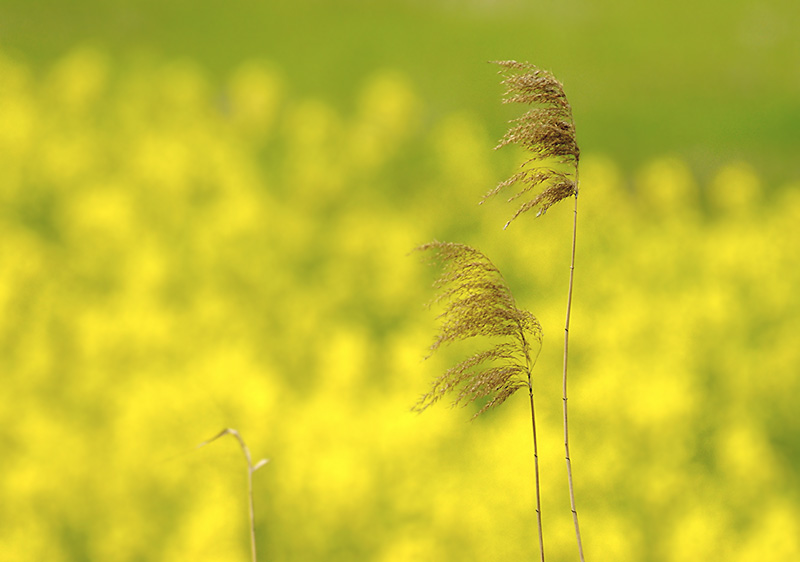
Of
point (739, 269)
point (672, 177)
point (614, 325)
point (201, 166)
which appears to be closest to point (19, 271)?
point (201, 166)

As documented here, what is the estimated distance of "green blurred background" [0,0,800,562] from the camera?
22.5 ft

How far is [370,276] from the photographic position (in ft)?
28.8

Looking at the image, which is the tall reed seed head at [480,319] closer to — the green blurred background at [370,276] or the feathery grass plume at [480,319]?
the feathery grass plume at [480,319]

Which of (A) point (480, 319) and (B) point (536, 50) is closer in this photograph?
(A) point (480, 319)

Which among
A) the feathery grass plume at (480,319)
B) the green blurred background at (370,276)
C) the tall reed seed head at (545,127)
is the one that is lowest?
the feathery grass plume at (480,319)

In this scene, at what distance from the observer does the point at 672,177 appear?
892 centimetres

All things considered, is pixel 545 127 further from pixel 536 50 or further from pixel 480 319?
pixel 536 50

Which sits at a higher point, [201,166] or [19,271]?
[201,166]

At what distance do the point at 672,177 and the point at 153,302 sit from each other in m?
5.77

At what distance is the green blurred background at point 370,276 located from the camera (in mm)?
6852

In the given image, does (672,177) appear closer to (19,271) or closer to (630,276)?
(630,276)

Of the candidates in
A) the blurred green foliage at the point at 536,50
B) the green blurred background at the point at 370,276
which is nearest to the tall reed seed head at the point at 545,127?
the green blurred background at the point at 370,276

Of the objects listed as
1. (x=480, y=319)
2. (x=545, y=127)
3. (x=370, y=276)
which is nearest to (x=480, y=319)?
(x=480, y=319)

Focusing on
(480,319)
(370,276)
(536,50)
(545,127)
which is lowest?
(480,319)
